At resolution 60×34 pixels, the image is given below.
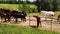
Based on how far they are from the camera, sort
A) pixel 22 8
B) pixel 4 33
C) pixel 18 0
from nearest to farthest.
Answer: pixel 4 33
pixel 22 8
pixel 18 0

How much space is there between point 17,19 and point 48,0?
23306 mm

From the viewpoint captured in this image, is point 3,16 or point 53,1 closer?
point 3,16

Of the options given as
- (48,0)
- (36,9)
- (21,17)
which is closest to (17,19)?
(21,17)

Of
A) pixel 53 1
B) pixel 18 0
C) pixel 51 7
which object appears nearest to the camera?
pixel 51 7

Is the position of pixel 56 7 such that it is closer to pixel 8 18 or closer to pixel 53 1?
pixel 53 1

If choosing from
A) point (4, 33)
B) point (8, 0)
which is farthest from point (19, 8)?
point (4, 33)

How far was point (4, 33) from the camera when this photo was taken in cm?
1102

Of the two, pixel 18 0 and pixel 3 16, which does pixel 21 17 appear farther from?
pixel 18 0

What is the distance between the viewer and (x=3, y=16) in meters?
21.7

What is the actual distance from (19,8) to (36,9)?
347cm

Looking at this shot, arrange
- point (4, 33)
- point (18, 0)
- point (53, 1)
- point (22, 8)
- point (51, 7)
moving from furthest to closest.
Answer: point (18, 0) < point (53, 1) < point (51, 7) < point (22, 8) < point (4, 33)

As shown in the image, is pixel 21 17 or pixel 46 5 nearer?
pixel 21 17

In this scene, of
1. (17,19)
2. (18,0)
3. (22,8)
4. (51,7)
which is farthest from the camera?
(18,0)

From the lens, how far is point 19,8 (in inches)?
1563
